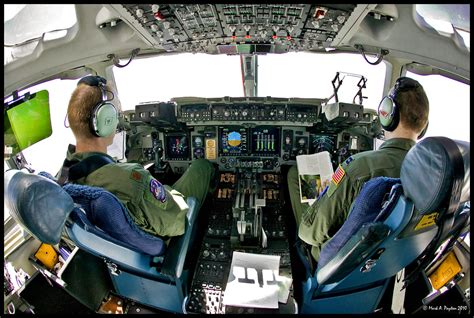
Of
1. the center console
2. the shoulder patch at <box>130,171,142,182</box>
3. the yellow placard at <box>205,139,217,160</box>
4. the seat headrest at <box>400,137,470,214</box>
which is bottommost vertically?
the center console

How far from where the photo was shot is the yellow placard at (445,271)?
188 cm

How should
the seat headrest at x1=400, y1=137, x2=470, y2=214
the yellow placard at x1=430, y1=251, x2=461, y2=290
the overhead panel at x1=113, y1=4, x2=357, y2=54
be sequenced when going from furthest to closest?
1. the yellow placard at x1=430, y1=251, x2=461, y2=290
2. the overhead panel at x1=113, y1=4, x2=357, y2=54
3. the seat headrest at x1=400, y1=137, x2=470, y2=214

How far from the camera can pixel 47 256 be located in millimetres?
2086

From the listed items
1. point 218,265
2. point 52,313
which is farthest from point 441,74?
point 52,313

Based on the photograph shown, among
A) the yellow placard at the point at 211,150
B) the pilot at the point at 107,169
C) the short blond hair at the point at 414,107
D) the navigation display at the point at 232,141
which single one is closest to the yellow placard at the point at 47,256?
the pilot at the point at 107,169

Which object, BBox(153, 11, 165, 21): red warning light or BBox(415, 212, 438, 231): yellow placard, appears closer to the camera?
BBox(415, 212, 438, 231): yellow placard

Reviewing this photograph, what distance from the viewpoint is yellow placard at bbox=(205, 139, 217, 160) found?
9.56 feet

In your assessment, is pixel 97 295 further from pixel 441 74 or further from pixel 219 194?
pixel 441 74

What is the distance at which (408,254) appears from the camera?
121cm

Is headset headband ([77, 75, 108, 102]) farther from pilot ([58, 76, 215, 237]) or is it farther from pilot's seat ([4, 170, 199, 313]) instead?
pilot's seat ([4, 170, 199, 313])

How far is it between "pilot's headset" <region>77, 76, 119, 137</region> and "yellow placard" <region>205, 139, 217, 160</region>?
1485 millimetres

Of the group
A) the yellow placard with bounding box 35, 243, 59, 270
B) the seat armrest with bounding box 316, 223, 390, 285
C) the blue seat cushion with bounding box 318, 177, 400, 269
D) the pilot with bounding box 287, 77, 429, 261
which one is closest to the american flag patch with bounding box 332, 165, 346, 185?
the pilot with bounding box 287, 77, 429, 261

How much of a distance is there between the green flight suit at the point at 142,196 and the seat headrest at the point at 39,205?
0.27 metres

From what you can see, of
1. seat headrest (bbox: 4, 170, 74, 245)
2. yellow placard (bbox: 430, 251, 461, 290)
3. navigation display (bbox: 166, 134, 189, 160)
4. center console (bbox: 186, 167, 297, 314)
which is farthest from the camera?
navigation display (bbox: 166, 134, 189, 160)
